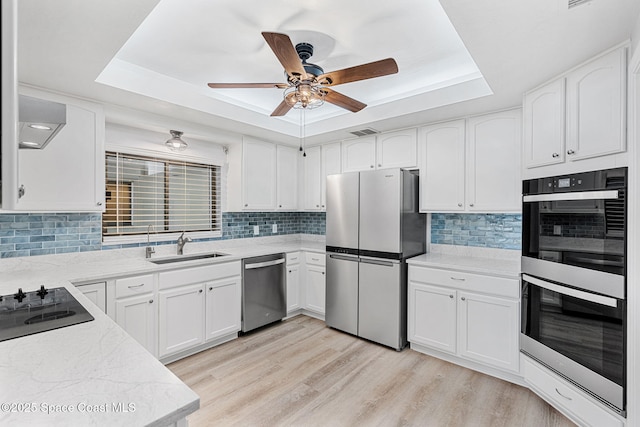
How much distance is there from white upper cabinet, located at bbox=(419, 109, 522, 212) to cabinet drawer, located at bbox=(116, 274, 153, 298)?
260 cm

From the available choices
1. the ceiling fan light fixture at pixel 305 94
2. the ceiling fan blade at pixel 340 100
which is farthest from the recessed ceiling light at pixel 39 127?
the ceiling fan blade at pixel 340 100

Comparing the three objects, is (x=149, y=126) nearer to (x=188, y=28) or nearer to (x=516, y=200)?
(x=188, y=28)

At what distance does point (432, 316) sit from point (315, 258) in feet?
4.85

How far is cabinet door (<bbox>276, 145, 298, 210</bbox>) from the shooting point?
4105 mm

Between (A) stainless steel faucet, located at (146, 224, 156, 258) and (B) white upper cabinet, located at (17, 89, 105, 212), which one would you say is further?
(A) stainless steel faucet, located at (146, 224, 156, 258)

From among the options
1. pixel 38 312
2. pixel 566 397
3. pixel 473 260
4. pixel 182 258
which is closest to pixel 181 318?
pixel 182 258

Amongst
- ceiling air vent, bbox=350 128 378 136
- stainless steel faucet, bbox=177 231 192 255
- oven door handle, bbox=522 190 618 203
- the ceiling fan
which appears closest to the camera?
the ceiling fan

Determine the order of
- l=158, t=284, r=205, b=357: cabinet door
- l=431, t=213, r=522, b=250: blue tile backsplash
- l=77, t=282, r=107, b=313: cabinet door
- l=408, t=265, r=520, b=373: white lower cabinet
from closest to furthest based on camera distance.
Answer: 1. l=77, t=282, r=107, b=313: cabinet door
2. l=408, t=265, r=520, b=373: white lower cabinet
3. l=158, t=284, r=205, b=357: cabinet door
4. l=431, t=213, r=522, b=250: blue tile backsplash

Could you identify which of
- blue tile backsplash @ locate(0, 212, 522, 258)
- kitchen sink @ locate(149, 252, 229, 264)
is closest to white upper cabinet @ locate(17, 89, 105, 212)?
blue tile backsplash @ locate(0, 212, 522, 258)

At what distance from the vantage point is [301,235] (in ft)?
15.7

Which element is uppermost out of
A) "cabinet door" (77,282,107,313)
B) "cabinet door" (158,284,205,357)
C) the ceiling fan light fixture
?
the ceiling fan light fixture

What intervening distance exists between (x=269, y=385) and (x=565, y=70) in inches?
117

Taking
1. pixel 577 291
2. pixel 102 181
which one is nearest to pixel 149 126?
pixel 102 181

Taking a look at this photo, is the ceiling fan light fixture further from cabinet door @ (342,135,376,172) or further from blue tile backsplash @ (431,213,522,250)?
blue tile backsplash @ (431,213,522,250)
